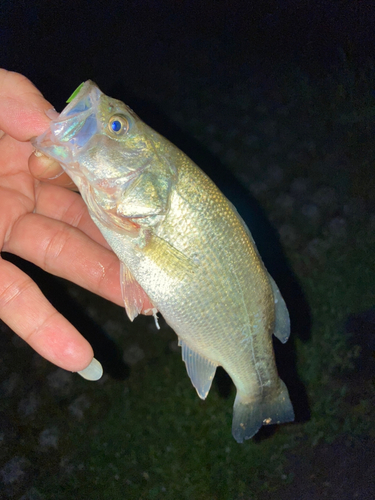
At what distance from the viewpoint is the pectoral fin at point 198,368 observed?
4.14 ft

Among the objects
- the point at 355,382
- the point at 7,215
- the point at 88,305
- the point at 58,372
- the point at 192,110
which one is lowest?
the point at 58,372

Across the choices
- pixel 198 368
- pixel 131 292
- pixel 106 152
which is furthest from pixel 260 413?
pixel 106 152

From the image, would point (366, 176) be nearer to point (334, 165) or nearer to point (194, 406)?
point (334, 165)

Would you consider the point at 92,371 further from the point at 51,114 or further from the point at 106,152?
the point at 51,114

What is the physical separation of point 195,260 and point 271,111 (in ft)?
6.53

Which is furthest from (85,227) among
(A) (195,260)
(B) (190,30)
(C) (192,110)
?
(B) (190,30)

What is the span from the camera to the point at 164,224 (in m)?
1.10

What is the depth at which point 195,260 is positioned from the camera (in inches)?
44.1

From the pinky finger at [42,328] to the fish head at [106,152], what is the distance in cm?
47

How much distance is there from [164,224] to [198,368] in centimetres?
56

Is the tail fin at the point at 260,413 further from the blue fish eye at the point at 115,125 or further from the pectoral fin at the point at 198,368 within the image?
the blue fish eye at the point at 115,125

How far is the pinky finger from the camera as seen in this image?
4.09ft

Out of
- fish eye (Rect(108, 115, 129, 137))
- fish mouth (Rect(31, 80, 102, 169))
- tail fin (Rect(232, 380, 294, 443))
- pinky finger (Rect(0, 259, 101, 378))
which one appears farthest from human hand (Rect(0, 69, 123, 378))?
tail fin (Rect(232, 380, 294, 443))

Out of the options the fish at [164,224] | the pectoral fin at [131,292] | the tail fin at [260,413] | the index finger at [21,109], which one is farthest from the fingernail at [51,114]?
the tail fin at [260,413]
